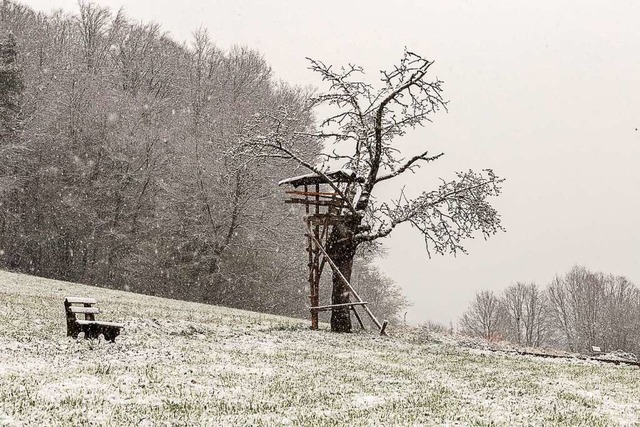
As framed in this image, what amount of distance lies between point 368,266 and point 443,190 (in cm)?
3146

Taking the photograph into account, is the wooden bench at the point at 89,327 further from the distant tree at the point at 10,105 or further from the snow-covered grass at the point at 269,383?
the distant tree at the point at 10,105

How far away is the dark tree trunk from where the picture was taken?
75.1ft

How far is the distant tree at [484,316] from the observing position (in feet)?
294

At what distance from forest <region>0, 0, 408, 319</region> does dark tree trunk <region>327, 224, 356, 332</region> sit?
61.3ft

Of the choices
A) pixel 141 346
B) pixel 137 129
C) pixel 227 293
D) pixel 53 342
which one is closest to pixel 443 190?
pixel 141 346

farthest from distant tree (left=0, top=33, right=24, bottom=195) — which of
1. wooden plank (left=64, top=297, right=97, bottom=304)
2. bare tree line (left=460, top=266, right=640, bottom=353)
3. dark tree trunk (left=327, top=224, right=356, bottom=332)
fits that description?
bare tree line (left=460, top=266, right=640, bottom=353)

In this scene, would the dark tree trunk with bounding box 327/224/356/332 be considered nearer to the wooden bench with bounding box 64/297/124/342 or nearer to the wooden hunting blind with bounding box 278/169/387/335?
the wooden hunting blind with bounding box 278/169/387/335

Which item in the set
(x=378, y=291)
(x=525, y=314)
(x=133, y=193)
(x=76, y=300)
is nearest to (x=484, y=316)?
(x=525, y=314)

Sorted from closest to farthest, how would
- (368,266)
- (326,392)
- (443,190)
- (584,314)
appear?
(326,392), (443,190), (368,266), (584,314)

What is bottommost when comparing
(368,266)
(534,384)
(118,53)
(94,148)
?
(534,384)

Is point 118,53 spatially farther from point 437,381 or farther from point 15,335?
point 437,381

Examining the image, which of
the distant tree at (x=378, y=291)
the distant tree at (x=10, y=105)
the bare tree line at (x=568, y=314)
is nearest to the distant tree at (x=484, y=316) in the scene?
the bare tree line at (x=568, y=314)

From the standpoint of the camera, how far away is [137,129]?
4594 centimetres

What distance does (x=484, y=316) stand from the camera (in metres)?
91.0
